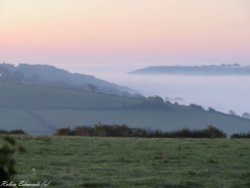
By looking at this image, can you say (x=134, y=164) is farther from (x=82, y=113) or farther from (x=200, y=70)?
(x=200, y=70)

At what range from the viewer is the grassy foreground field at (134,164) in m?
10.9

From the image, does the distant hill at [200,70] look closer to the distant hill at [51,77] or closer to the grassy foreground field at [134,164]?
the distant hill at [51,77]

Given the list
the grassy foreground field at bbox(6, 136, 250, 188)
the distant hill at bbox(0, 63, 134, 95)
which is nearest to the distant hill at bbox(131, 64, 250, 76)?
the distant hill at bbox(0, 63, 134, 95)

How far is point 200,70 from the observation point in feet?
304

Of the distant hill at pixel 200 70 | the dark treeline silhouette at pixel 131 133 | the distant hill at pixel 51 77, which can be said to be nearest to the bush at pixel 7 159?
the dark treeline silhouette at pixel 131 133

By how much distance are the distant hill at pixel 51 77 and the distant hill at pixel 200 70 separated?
1314 cm

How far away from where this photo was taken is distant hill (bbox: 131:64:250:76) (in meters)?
82.4

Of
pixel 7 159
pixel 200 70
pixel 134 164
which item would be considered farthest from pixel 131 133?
pixel 200 70

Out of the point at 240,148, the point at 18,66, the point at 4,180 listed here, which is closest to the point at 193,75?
the point at 18,66

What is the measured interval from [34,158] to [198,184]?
4451 mm

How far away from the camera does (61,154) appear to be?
15.2 meters

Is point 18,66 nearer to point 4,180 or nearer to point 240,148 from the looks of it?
point 240,148

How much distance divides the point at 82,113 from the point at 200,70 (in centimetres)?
4476

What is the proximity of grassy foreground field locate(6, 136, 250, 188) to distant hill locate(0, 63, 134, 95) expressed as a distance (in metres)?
56.3
